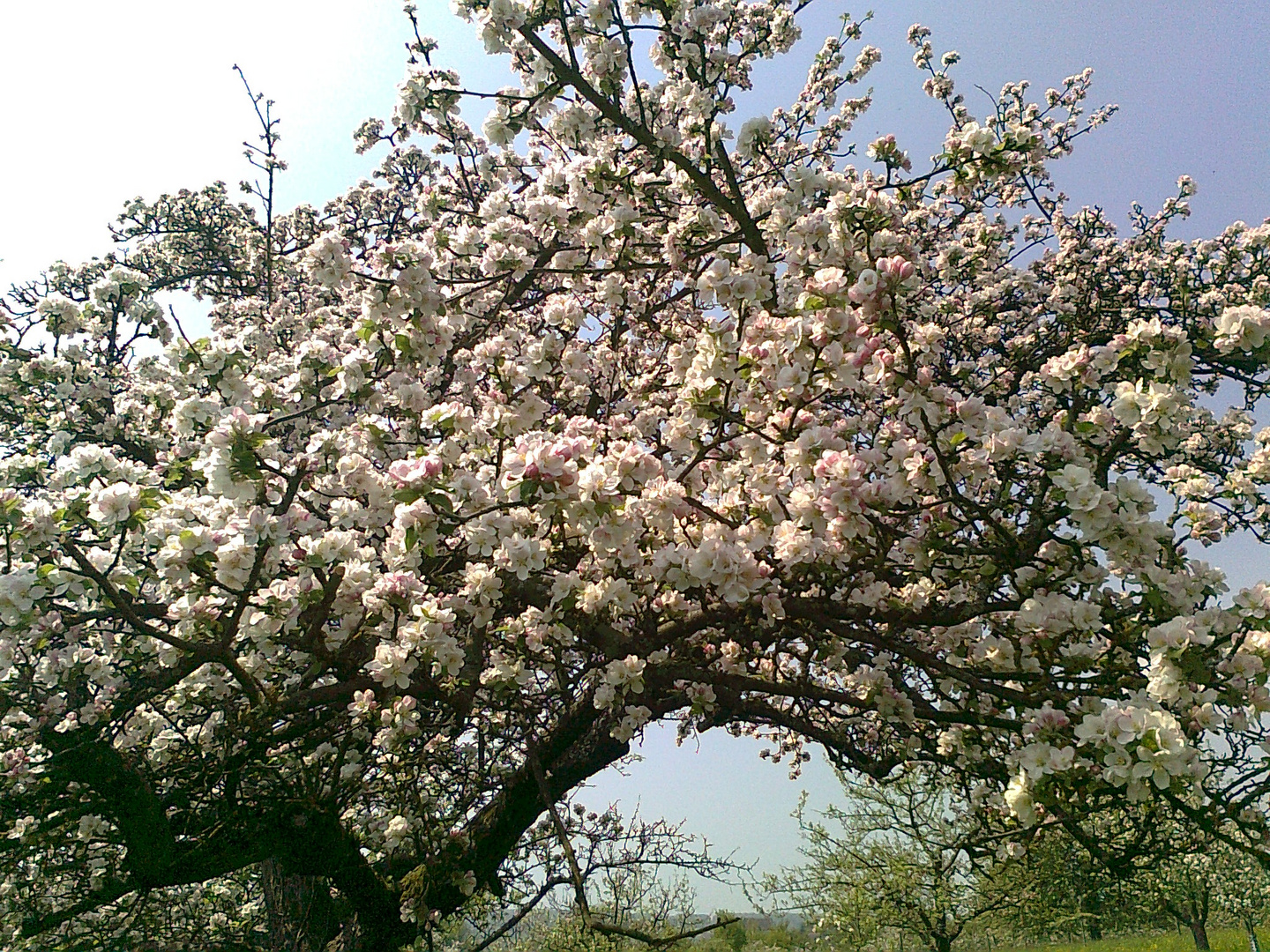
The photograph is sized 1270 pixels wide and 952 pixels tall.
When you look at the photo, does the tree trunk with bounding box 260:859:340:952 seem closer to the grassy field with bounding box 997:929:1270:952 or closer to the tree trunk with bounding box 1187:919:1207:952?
the grassy field with bounding box 997:929:1270:952

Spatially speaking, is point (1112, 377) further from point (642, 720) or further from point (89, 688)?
point (89, 688)

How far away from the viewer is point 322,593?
347 centimetres

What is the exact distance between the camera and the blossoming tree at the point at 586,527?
126 inches

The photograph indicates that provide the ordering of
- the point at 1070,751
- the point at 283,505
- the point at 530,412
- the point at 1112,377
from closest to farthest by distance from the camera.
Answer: the point at 1070,751 → the point at 283,505 → the point at 530,412 → the point at 1112,377

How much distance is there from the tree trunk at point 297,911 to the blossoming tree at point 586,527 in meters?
0.68

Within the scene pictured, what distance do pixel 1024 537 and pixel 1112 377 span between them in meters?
1.80

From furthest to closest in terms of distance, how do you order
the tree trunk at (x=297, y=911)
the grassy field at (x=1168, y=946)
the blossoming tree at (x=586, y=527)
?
Result: the grassy field at (x=1168, y=946) → the tree trunk at (x=297, y=911) → the blossoming tree at (x=586, y=527)

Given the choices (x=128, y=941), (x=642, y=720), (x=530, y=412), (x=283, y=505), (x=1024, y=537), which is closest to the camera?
(x=283, y=505)

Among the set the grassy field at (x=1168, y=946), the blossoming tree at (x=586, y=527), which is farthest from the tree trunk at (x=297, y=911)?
the grassy field at (x=1168, y=946)

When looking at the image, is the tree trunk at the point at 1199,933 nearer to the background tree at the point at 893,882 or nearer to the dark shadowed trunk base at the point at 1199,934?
the dark shadowed trunk base at the point at 1199,934

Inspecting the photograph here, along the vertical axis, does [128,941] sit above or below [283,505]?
below

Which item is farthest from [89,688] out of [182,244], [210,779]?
[182,244]

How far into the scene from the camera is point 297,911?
682 cm

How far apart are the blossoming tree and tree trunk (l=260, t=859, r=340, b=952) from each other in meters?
0.68
